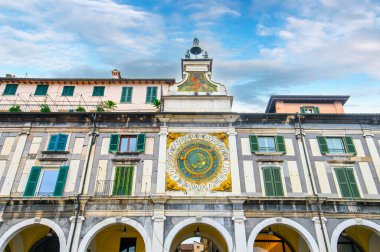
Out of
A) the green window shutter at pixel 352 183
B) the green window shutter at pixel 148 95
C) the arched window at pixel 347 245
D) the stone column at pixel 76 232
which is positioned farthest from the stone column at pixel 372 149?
the stone column at pixel 76 232

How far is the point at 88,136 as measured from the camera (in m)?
21.7

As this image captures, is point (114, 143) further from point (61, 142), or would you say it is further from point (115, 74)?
point (115, 74)

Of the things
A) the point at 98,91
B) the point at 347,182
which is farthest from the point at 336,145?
the point at 98,91

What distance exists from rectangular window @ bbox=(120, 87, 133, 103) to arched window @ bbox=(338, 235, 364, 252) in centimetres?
2064

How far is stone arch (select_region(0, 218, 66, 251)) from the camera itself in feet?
57.4

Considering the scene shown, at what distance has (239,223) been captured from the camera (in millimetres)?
18156

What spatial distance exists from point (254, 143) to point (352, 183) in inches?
285

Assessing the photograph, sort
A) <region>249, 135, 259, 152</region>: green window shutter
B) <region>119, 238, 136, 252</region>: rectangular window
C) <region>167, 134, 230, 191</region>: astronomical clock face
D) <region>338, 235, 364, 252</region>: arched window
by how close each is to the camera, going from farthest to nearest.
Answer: <region>249, 135, 259, 152</region>: green window shutter, <region>119, 238, 136, 252</region>: rectangular window, <region>338, 235, 364, 252</region>: arched window, <region>167, 134, 230, 191</region>: astronomical clock face

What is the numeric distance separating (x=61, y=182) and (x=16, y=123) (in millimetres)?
6643

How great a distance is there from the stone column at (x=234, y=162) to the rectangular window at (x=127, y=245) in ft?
27.7

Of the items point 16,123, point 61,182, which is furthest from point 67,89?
point 61,182

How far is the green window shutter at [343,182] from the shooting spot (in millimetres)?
19578

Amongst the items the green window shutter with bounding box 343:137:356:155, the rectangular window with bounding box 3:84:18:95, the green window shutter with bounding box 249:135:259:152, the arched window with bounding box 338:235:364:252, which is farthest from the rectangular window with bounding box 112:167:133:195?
the green window shutter with bounding box 343:137:356:155

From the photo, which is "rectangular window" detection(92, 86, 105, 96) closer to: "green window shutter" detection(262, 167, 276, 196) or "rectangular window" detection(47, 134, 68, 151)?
"rectangular window" detection(47, 134, 68, 151)
